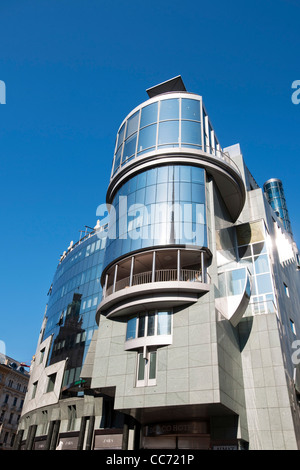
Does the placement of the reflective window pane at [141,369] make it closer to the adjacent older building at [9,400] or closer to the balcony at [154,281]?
the balcony at [154,281]

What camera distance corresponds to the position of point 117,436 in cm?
3059

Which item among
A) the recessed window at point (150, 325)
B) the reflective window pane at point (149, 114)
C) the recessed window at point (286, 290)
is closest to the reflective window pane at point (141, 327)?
the recessed window at point (150, 325)

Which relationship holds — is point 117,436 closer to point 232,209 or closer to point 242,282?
point 242,282

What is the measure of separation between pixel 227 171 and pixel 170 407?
18.9 metres

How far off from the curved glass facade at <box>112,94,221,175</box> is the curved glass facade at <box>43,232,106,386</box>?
2496 cm

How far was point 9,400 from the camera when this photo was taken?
77.4m

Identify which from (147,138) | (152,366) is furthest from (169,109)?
(152,366)

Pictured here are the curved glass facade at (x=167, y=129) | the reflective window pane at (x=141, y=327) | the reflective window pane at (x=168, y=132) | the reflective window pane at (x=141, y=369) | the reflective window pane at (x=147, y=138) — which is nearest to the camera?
the reflective window pane at (x=141, y=369)

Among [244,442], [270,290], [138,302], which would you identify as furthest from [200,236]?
[244,442]

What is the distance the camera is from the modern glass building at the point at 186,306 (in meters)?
21.1

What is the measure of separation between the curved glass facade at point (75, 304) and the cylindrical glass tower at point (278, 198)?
69333 millimetres

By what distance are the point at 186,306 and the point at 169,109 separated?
17.3 metres

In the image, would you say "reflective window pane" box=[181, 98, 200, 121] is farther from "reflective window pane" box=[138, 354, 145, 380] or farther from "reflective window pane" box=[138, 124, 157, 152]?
"reflective window pane" box=[138, 354, 145, 380]

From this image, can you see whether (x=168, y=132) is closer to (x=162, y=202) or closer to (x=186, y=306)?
(x=162, y=202)
